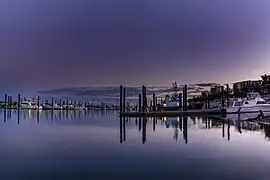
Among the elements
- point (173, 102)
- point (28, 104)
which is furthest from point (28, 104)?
point (173, 102)

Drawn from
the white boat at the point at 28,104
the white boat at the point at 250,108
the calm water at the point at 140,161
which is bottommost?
the white boat at the point at 28,104

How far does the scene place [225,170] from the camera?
5.06m

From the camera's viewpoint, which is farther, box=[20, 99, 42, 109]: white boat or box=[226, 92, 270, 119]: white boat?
box=[20, 99, 42, 109]: white boat

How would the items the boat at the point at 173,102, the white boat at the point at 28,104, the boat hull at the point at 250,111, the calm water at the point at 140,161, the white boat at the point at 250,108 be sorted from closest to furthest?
the calm water at the point at 140,161 < the boat hull at the point at 250,111 < the white boat at the point at 250,108 < the boat at the point at 173,102 < the white boat at the point at 28,104

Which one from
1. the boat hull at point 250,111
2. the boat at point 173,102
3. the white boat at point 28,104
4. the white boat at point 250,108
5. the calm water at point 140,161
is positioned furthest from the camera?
the white boat at point 28,104

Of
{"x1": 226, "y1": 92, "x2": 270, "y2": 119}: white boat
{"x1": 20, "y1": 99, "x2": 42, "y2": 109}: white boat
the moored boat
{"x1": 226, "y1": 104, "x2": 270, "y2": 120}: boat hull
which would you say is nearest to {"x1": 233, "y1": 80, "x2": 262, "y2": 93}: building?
{"x1": 226, "y1": 92, "x2": 270, "y2": 119}: white boat

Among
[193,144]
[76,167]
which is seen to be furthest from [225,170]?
[193,144]

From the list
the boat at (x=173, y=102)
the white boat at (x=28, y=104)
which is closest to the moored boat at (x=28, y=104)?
the white boat at (x=28, y=104)

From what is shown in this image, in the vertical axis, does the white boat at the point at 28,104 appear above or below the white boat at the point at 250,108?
below

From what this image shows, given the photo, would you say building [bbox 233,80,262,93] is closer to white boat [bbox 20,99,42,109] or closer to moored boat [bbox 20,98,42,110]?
moored boat [bbox 20,98,42,110]

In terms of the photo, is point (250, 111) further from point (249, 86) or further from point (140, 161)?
point (140, 161)

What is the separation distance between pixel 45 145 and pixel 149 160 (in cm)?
308

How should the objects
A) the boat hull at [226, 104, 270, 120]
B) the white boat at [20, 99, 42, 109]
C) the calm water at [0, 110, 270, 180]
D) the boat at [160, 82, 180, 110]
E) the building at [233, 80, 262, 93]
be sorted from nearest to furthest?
1. the calm water at [0, 110, 270, 180]
2. the boat hull at [226, 104, 270, 120]
3. the boat at [160, 82, 180, 110]
4. the building at [233, 80, 262, 93]
5. the white boat at [20, 99, 42, 109]

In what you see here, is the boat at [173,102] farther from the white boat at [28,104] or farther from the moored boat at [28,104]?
the white boat at [28,104]
